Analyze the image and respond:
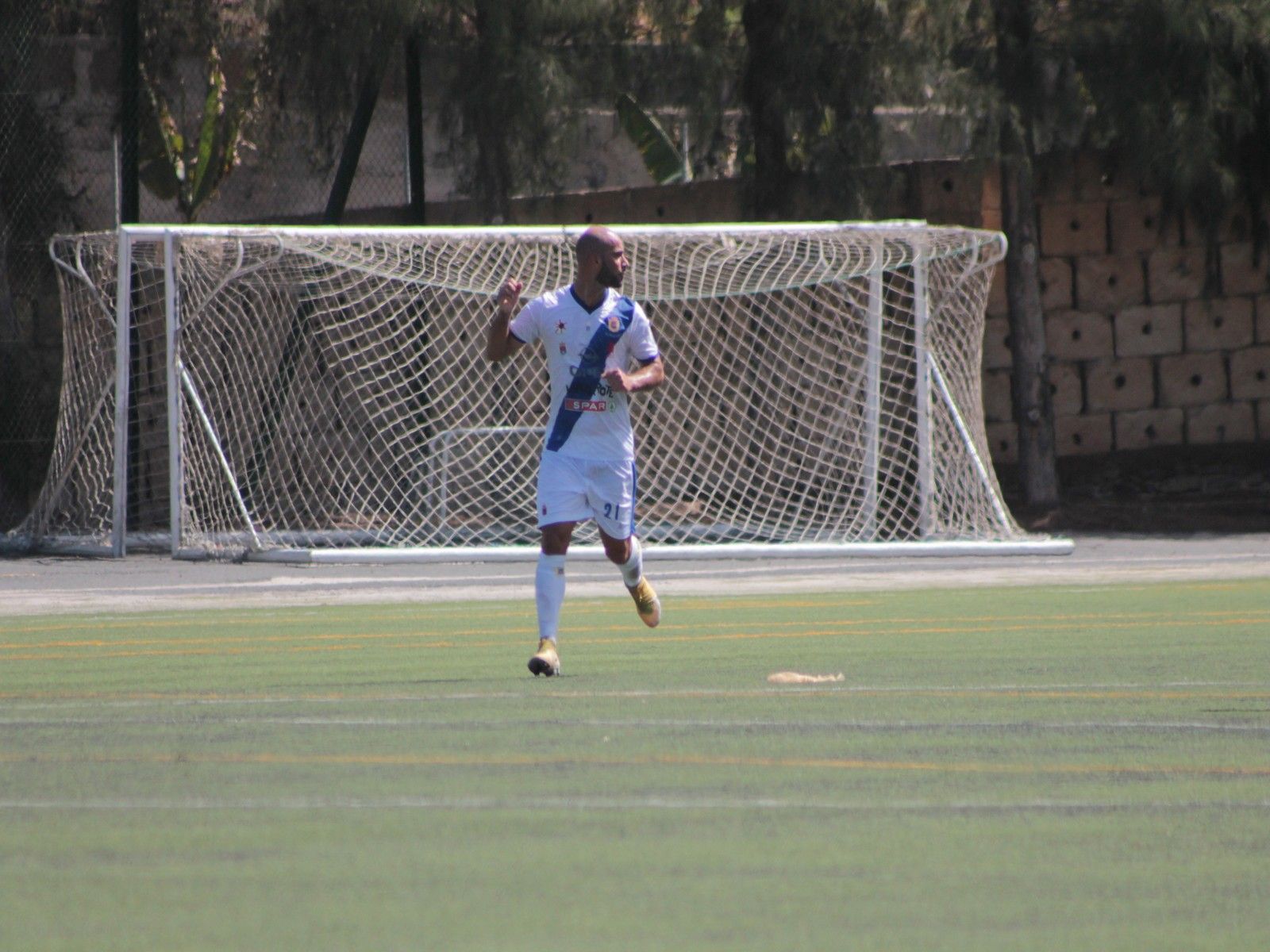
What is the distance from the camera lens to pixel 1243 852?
4441 millimetres

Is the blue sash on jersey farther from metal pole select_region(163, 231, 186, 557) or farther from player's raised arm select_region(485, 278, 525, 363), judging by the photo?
metal pole select_region(163, 231, 186, 557)

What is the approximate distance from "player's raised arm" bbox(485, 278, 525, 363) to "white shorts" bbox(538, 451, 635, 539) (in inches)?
18.4

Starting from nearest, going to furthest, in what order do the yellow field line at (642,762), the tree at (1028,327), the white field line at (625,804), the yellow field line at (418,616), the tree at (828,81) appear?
the white field line at (625,804), the yellow field line at (642,762), the yellow field line at (418,616), the tree at (828,81), the tree at (1028,327)

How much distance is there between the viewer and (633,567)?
8.92m

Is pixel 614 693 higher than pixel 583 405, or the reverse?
pixel 583 405

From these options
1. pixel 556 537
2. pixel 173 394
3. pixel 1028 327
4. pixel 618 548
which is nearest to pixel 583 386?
pixel 556 537

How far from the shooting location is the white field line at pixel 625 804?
16.3 ft

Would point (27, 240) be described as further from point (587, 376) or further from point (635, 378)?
point (635, 378)

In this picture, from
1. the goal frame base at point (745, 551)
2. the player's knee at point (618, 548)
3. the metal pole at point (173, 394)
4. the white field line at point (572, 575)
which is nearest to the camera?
the player's knee at point (618, 548)

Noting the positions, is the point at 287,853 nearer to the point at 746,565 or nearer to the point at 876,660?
the point at 876,660

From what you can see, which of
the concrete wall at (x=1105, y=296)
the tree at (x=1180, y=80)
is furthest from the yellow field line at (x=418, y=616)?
the concrete wall at (x=1105, y=296)

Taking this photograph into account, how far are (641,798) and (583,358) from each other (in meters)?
3.57

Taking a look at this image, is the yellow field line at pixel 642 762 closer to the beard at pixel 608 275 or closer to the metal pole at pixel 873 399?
the beard at pixel 608 275

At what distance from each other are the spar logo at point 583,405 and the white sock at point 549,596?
0.63 metres
